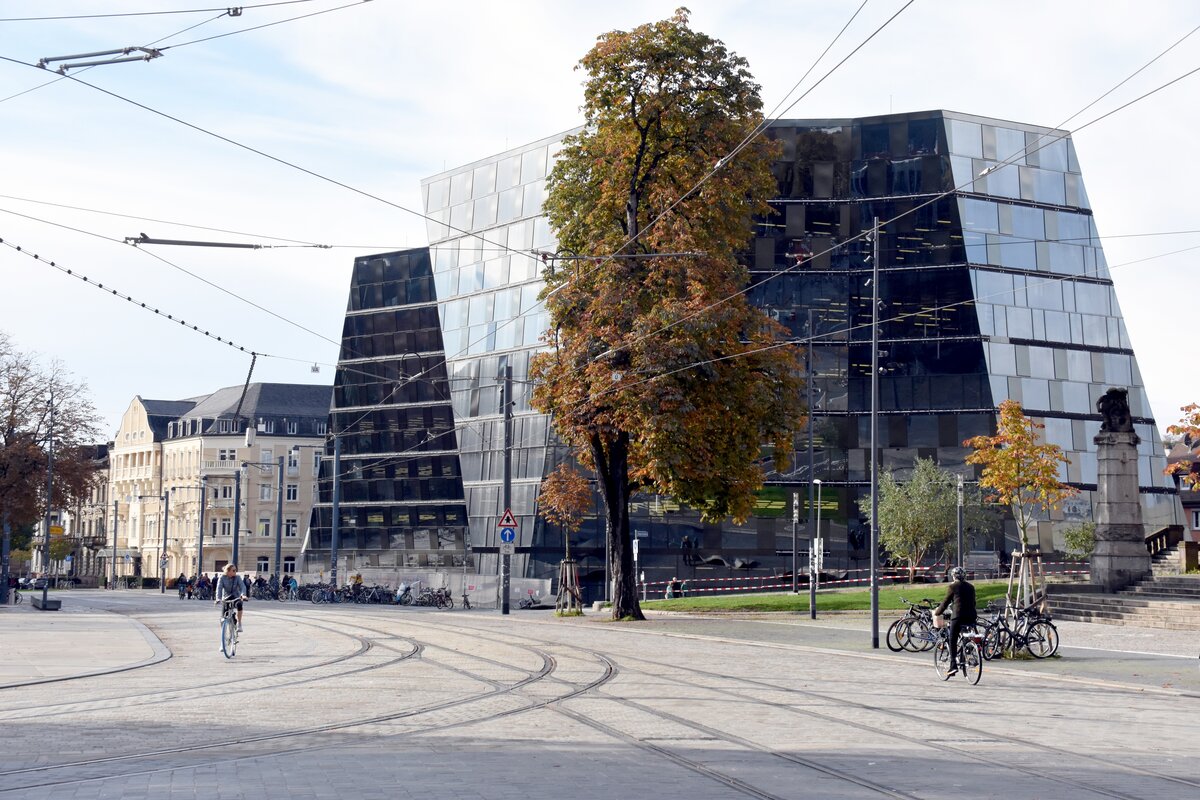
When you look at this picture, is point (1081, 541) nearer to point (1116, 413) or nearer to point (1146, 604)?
point (1116, 413)

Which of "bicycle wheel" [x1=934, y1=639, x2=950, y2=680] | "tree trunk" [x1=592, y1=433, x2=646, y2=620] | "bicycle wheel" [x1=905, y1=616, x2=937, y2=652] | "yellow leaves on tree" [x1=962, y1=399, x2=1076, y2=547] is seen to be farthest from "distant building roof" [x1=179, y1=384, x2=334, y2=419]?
"bicycle wheel" [x1=934, y1=639, x2=950, y2=680]

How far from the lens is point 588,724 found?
48.1 ft

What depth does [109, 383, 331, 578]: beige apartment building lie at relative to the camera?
4732 inches

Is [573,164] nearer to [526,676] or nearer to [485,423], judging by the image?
[526,676]

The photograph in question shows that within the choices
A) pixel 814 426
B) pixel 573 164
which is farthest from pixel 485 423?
pixel 573 164

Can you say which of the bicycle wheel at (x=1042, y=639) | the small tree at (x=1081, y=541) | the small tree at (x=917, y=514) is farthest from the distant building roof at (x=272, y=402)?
the bicycle wheel at (x=1042, y=639)

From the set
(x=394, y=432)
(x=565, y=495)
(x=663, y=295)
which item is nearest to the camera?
(x=663, y=295)

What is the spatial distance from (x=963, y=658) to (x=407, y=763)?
1187 centimetres

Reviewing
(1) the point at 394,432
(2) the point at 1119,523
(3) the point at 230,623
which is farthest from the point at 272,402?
→ (3) the point at 230,623

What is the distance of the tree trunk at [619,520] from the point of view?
40688mm

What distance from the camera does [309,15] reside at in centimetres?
2102

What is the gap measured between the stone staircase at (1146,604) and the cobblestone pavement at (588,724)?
745cm

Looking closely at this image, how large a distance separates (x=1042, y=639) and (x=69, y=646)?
18.7 m

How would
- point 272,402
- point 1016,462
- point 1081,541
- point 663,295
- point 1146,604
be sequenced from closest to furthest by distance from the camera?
point 1146,604 → point 663,295 → point 1016,462 → point 1081,541 → point 272,402
